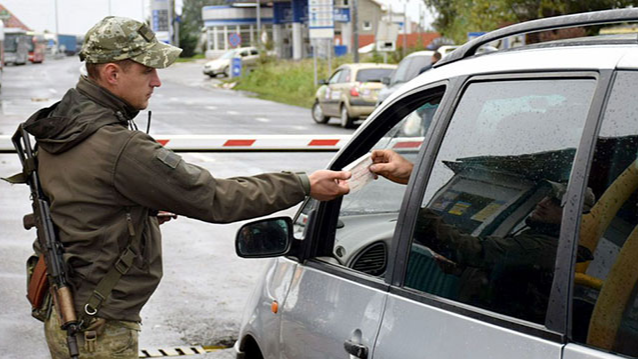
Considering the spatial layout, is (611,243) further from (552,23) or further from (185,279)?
(185,279)

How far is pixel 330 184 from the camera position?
10.9 ft

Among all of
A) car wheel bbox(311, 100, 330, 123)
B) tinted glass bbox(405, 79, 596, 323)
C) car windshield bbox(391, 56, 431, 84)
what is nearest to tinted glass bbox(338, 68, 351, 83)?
car wheel bbox(311, 100, 330, 123)

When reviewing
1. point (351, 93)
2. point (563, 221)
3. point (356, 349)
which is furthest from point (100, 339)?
point (351, 93)

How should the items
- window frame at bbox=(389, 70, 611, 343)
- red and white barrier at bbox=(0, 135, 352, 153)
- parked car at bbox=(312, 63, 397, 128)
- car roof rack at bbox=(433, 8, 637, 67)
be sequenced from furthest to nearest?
parked car at bbox=(312, 63, 397, 128) → red and white barrier at bbox=(0, 135, 352, 153) → car roof rack at bbox=(433, 8, 637, 67) → window frame at bbox=(389, 70, 611, 343)

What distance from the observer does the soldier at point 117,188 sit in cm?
328

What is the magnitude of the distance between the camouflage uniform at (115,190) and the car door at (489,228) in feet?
2.30

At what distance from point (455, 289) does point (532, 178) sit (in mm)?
382

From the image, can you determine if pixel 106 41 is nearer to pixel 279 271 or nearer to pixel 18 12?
pixel 279 271

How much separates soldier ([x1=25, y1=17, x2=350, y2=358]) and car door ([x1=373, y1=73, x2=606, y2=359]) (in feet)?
1.99

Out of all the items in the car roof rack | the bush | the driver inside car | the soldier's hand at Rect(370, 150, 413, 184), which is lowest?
the bush

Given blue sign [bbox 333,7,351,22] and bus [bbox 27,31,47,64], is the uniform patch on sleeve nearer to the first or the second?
blue sign [bbox 333,7,351,22]

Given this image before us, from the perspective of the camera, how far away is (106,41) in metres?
3.41

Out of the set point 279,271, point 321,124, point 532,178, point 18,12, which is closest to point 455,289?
point 532,178

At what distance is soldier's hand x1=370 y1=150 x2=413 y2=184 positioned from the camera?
10.8ft
